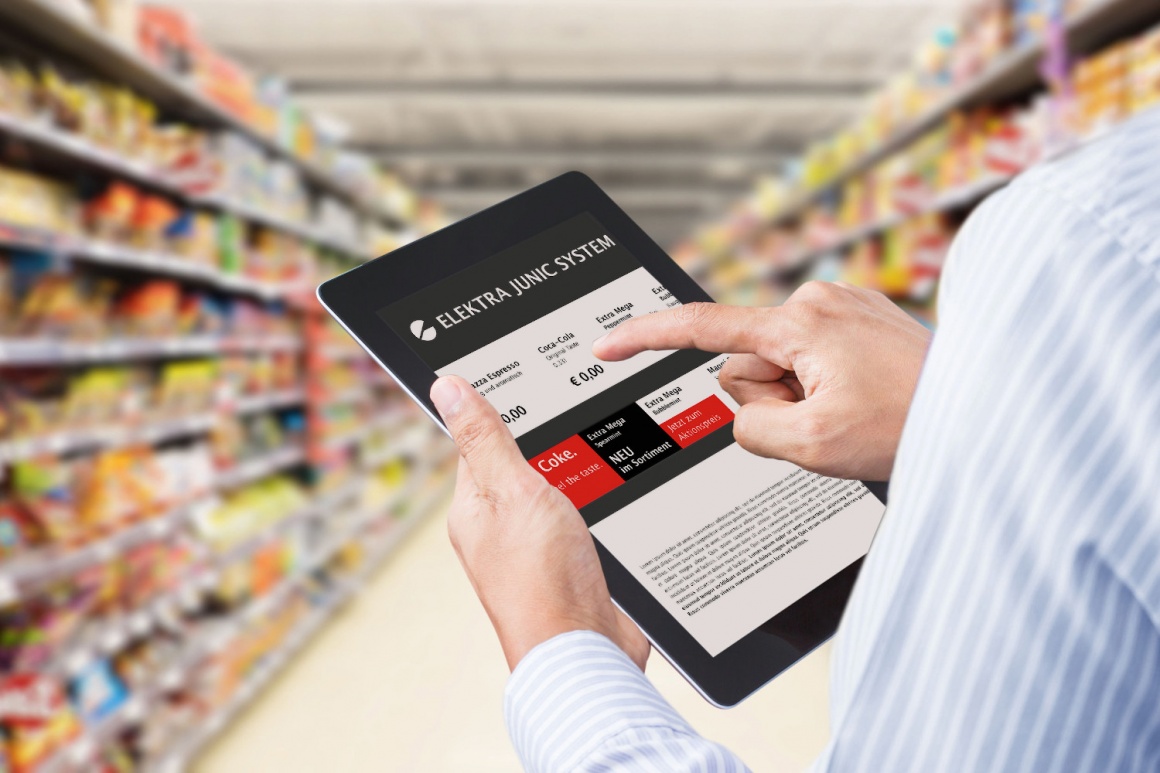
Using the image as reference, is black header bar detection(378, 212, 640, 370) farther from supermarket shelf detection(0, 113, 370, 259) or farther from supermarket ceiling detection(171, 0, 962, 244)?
supermarket ceiling detection(171, 0, 962, 244)

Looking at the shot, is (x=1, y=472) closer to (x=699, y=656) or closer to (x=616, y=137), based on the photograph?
(x=699, y=656)

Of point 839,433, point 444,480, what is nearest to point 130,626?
point 839,433

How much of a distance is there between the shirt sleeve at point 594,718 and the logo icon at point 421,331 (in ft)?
1.07

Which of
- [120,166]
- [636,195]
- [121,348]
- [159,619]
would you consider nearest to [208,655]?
[159,619]

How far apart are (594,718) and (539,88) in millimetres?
7050

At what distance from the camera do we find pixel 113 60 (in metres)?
2.61

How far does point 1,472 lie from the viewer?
7.39ft

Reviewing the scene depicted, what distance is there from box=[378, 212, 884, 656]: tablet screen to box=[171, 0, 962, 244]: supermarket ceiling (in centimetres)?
526

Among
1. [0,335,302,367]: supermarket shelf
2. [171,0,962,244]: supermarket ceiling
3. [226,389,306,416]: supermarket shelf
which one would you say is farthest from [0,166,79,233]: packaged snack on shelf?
[171,0,962,244]: supermarket ceiling

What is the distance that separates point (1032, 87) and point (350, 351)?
12.2ft

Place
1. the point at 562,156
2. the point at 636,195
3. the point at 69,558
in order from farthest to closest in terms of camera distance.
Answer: the point at 636,195 → the point at 562,156 → the point at 69,558

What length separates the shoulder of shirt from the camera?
41 centimetres

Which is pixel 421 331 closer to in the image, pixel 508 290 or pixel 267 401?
pixel 508 290

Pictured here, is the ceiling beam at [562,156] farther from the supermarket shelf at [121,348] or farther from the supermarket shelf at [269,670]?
the supermarket shelf at [121,348]
